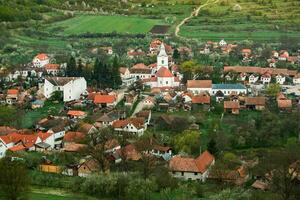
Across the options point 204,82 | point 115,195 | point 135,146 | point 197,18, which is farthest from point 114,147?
point 197,18

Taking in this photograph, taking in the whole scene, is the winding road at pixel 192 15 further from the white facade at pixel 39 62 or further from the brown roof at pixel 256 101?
the brown roof at pixel 256 101

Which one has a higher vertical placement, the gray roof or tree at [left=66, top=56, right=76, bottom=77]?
tree at [left=66, top=56, right=76, bottom=77]

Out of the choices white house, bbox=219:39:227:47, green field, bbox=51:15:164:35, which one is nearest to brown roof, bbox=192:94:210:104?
white house, bbox=219:39:227:47

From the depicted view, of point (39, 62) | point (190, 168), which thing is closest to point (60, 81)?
point (39, 62)

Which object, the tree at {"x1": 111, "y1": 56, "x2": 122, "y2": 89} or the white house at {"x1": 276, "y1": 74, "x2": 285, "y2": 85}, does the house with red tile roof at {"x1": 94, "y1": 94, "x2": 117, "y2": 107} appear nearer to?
the tree at {"x1": 111, "y1": 56, "x2": 122, "y2": 89}

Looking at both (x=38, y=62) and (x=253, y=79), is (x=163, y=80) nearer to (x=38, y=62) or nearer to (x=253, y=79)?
(x=253, y=79)

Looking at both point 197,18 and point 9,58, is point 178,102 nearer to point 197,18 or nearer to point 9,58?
point 9,58
